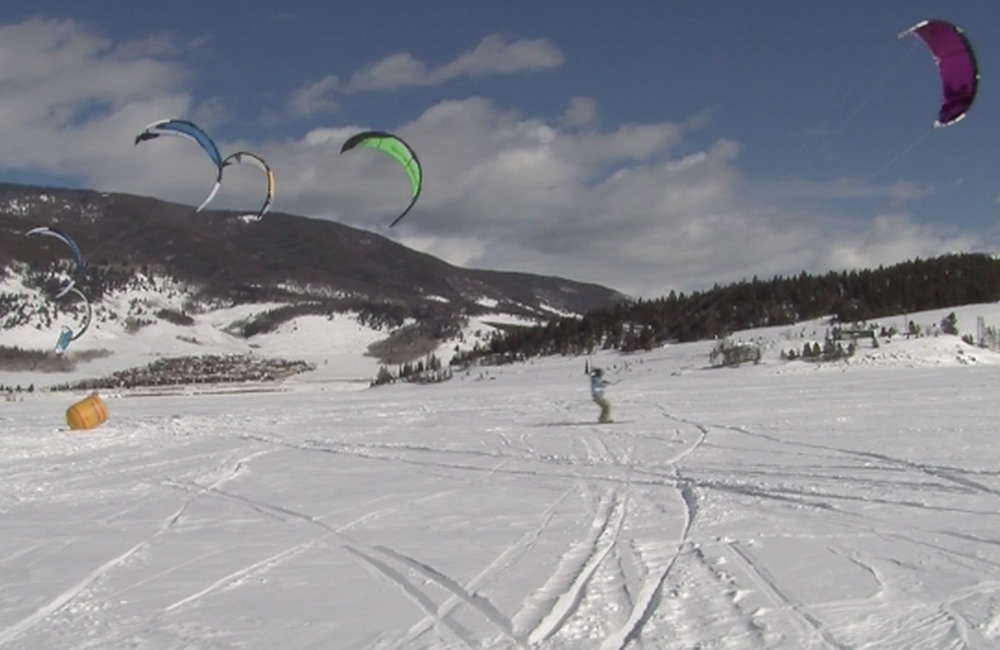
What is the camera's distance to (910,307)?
32.3m

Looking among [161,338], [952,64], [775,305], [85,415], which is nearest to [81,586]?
[952,64]

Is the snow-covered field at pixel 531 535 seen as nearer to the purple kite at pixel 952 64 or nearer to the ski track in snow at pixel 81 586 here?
the ski track in snow at pixel 81 586

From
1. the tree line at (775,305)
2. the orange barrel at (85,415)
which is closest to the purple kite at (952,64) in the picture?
the orange barrel at (85,415)

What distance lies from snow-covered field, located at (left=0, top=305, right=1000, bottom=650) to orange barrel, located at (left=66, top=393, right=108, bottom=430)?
8.47 feet

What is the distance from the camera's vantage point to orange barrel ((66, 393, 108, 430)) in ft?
63.4

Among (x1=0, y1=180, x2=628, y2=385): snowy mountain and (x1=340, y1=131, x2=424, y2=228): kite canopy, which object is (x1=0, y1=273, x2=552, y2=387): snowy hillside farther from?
(x1=340, y1=131, x2=424, y2=228): kite canopy

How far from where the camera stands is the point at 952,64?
11.3 meters

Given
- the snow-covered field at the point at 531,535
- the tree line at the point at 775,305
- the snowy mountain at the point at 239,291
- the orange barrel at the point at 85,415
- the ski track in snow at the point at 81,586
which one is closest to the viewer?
the snow-covered field at the point at 531,535

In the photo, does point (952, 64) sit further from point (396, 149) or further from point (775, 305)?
point (775, 305)

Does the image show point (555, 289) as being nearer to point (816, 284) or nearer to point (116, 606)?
point (816, 284)

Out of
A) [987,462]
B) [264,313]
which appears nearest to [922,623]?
[987,462]

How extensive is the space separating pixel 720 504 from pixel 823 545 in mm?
1687

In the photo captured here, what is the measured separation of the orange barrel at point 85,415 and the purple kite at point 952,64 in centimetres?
1573

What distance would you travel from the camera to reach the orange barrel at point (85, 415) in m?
19.3
